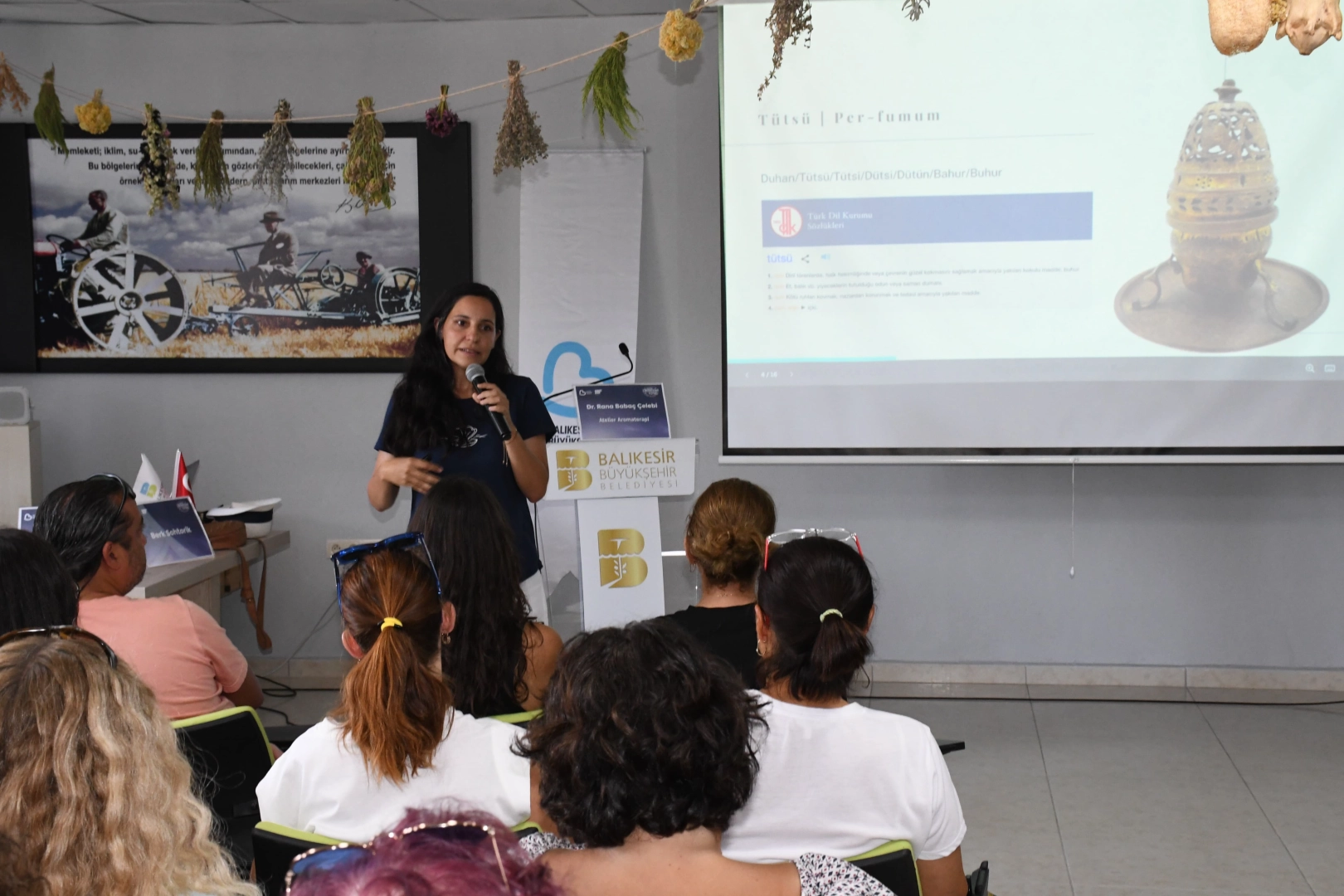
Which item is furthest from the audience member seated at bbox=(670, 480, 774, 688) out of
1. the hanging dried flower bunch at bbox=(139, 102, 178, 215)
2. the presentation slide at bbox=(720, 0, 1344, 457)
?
the hanging dried flower bunch at bbox=(139, 102, 178, 215)

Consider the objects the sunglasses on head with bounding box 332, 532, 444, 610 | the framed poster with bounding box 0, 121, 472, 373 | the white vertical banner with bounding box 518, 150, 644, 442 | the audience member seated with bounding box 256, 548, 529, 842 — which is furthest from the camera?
the framed poster with bounding box 0, 121, 472, 373

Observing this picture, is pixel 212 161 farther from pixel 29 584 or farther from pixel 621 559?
pixel 29 584

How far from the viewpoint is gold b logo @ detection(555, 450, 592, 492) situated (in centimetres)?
357

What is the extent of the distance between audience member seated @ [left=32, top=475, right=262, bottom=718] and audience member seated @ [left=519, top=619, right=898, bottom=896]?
126cm

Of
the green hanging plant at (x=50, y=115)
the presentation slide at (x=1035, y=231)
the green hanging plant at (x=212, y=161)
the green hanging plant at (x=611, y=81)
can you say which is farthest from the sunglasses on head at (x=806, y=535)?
the green hanging plant at (x=50, y=115)

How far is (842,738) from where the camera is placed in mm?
1609

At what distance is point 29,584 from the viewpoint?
1.80 metres

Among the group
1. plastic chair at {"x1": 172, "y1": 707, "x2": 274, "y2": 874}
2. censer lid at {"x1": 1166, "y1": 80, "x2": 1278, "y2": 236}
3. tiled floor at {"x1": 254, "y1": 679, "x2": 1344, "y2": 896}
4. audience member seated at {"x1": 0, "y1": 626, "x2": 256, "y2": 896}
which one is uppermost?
censer lid at {"x1": 1166, "y1": 80, "x2": 1278, "y2": 236}

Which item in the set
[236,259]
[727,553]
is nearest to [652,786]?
[727,553]

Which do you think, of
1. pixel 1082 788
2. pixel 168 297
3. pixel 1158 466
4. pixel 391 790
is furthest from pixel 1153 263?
pixel 168 297

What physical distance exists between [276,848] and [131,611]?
96 cm

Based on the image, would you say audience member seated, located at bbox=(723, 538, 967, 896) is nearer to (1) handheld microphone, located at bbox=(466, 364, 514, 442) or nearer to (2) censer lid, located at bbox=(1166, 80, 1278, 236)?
(1) handheld microphone, located at bbox=(466, 364, 514, 442)

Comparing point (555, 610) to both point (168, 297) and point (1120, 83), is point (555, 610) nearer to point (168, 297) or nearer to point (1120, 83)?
point (168, 297)

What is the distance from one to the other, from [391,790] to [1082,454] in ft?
9.99
